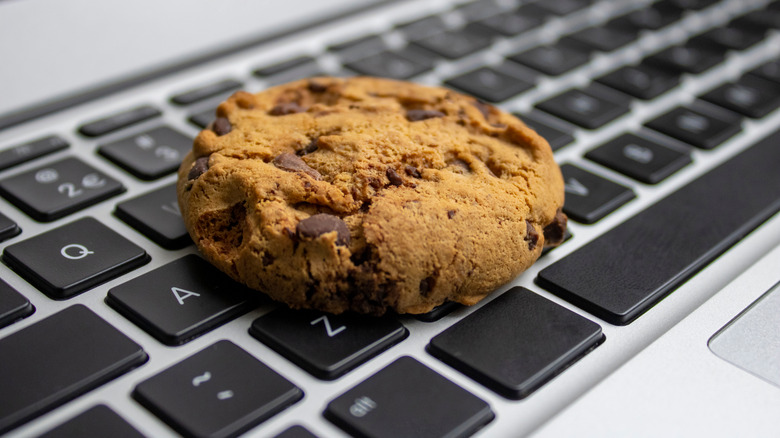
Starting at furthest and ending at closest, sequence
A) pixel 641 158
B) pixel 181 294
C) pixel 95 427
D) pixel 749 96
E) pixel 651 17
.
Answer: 1. pixel 651 17
2. pixel 749 96
3. pixel 641 158
4. pixel 181 294
5. pixel 95 427

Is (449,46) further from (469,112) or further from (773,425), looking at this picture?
(773,425)

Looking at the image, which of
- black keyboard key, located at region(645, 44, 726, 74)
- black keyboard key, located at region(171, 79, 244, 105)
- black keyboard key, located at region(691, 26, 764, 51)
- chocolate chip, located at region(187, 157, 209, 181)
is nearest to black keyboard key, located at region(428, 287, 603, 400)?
chocolate chip, located at region(187, 157, 209, 181)

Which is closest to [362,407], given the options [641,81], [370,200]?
[370,200]

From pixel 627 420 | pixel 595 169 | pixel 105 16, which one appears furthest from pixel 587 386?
pixel 105 16

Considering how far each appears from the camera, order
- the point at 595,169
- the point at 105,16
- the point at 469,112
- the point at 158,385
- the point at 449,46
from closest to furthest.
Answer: the point at 158,385
the point at 469,112
the point at 595,169
the point at 105,16
the point at 449,46

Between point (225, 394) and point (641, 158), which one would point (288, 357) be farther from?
point (641, 158)

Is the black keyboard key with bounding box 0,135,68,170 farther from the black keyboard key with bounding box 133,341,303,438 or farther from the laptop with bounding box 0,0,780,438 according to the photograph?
the black keyboard key with bounding box 133,341,303,438

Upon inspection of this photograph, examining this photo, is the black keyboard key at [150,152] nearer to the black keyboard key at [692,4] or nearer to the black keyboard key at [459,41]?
the black keyboard key at [459,41]
